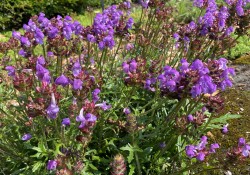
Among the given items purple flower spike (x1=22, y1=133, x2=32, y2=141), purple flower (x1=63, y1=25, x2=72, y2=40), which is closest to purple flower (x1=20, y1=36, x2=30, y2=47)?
purple flower (x1=63, y1=25, x2=72, y2=40)

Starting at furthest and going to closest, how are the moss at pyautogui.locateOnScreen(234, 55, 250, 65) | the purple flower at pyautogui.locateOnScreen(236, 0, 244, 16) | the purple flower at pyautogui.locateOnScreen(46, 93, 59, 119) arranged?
the moss at pyautogui.locateOnScreen(234, 55, 250, 65)
the purple flower at pyautogui.locateOnScreen(236, 0, 244, 16)
the purple flower at pyautogui.locateOnScreen(46, 93, 59, 119)

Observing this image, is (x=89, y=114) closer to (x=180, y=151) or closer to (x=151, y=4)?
(x=180, y=151)

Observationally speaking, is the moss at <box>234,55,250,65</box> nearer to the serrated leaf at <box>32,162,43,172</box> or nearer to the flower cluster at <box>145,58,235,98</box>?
the flower cluster at <box>145,58,235,98</box>

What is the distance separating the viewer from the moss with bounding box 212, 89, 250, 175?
324 cm

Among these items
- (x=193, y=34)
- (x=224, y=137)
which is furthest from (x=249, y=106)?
(x=193, y=34)

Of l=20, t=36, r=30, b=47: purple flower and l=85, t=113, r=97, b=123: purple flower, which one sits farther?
l=20, t=36, r=30, b=47: purple flower

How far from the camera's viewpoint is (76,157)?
238cm

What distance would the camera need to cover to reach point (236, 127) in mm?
3695

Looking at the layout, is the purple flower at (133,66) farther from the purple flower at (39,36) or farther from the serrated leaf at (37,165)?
the serrated leaf at (37,165)

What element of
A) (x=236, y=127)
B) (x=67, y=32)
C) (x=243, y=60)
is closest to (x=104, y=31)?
(x=67, y=32)

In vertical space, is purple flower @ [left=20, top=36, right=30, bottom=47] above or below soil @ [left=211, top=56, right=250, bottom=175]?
above

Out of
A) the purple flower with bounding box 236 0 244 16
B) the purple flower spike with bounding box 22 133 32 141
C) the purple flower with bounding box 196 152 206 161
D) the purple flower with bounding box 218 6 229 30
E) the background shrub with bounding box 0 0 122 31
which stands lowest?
the background shrub with bounding box 0 0 122 31

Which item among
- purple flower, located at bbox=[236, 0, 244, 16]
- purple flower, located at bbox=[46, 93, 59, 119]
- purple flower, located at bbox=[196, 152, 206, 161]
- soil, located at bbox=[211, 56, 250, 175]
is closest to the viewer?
purple flower, located at bbox=[46, 93, 59, 119]

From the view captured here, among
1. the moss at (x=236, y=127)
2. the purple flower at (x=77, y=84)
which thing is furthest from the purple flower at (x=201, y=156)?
the purple flower at (x=77, y=84)
